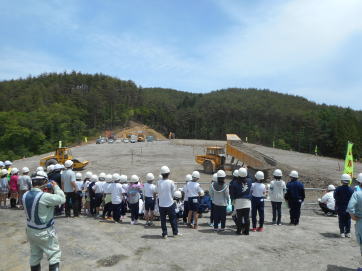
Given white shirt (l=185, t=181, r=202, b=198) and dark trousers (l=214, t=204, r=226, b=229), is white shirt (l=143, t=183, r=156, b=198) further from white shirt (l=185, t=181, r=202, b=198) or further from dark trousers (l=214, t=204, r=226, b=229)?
dark trousers (l=214, t=204, r=226, b=229)

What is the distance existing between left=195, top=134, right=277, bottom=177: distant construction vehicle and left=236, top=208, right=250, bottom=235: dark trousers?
1605 centimetres

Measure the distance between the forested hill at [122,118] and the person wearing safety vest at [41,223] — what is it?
6583cm

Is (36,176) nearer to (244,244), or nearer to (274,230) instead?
Result: (244,244)

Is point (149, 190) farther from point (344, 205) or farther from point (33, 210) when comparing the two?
point (344, 205)

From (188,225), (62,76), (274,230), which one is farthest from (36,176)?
(62,76)

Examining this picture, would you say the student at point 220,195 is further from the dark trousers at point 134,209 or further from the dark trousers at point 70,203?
the dark trousers at point 70,203

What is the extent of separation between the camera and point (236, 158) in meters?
27.4

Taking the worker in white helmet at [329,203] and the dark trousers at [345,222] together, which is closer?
the dark trousers at [345,222]

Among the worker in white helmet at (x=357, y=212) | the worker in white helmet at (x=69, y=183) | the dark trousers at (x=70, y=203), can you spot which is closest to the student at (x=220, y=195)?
the worker in white helmet at (x=357, y=212)

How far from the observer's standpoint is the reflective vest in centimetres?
504

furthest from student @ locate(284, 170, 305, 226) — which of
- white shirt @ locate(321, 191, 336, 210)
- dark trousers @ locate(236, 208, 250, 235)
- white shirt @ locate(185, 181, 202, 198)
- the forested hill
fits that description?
the forested hill

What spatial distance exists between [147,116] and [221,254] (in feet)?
340

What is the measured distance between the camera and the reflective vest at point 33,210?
504 cm

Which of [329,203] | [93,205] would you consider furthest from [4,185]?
[329,203]
